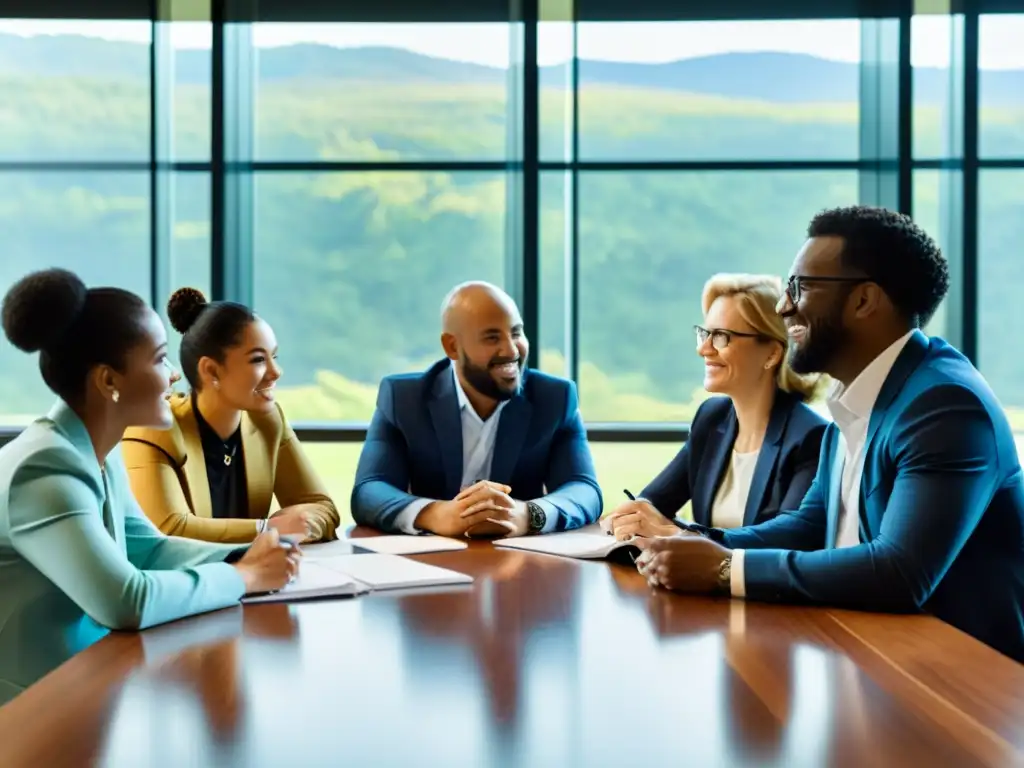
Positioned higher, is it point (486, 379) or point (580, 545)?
point (486, 379)

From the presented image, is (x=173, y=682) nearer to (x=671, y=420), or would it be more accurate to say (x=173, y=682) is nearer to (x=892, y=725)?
(x=892, y=725)

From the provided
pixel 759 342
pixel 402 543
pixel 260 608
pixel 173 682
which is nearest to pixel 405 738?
pixel 173 682

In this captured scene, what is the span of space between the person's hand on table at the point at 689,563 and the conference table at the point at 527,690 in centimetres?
5

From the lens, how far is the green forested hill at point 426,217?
6277 mm

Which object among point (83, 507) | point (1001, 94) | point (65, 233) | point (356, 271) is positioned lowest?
point (83, 507)

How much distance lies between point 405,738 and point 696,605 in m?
0.85

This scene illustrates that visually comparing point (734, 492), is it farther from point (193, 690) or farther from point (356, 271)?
point (356, 271)

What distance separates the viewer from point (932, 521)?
77.0 inches

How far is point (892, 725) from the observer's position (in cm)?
133

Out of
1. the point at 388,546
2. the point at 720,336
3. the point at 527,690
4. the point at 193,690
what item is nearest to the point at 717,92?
the point at 720,336

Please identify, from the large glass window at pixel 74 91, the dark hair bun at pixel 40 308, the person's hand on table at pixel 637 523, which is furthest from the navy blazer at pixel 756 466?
the large glass window at pixel 74 91

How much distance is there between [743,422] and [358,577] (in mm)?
1471

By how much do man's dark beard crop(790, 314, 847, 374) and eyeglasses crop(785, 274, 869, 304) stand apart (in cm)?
7

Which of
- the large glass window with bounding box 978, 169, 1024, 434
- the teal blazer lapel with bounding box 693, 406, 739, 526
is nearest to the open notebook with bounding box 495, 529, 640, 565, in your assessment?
the teal blazer lapel with bounding box 693, 406, 739, 526
